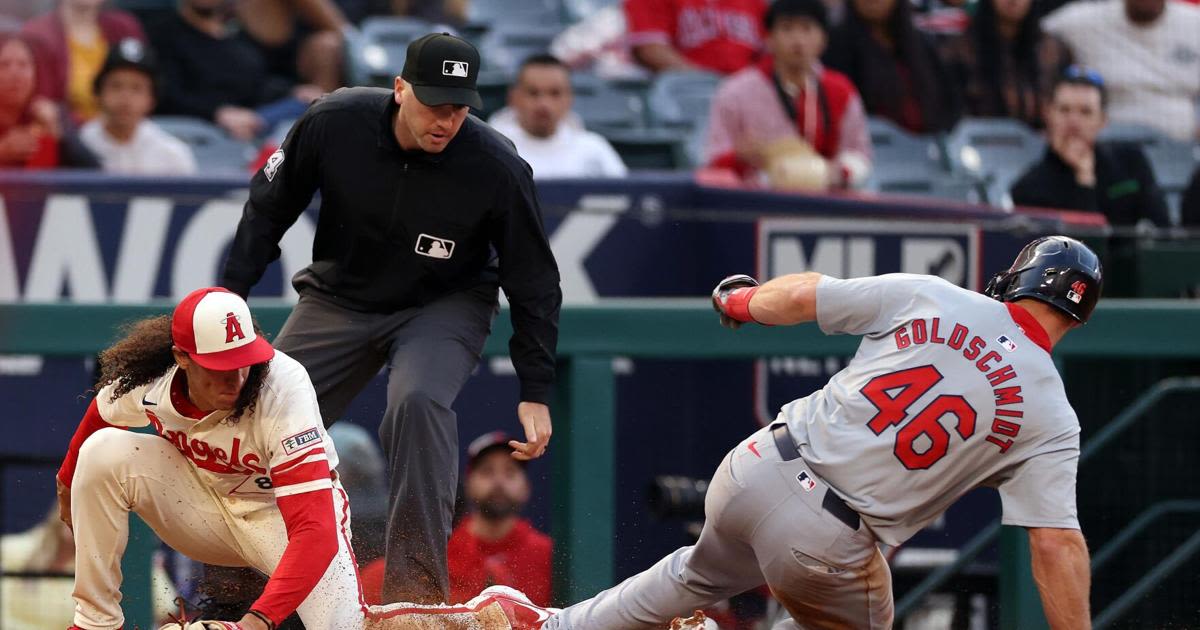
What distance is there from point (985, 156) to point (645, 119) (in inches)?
73.7

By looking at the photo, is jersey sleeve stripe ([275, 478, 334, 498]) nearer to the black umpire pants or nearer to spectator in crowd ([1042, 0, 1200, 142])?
the black umpire pants

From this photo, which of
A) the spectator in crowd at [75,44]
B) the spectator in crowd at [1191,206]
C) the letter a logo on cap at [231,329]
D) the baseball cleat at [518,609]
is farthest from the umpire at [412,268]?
the spectator in crowd at [1191,206]

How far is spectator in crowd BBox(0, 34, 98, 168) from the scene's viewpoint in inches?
299

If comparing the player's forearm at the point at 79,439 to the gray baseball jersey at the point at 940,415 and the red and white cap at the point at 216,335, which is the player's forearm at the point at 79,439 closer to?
the red and white cap at the point at 216,335

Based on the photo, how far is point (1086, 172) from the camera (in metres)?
8.23

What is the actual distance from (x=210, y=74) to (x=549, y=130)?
1.89 meters

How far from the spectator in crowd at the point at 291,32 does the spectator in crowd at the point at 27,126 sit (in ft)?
5.07

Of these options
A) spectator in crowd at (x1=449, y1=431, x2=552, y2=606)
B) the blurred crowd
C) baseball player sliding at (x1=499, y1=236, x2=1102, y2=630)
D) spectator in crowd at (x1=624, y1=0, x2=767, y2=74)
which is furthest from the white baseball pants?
spectator in crowd at (x1=624, y1=0, x2=767, y2=74)

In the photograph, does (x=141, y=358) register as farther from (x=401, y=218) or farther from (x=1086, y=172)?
(x=1086, y=172)

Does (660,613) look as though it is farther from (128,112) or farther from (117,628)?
(128,112)

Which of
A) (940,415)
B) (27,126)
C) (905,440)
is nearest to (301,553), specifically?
(905,440)

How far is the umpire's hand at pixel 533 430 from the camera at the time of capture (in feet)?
17.5

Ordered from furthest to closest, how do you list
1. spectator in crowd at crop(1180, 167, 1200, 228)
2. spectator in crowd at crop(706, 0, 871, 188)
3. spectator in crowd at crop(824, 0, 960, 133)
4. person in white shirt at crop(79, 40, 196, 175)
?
1. spectator in crowd at crop(824, 0, 960, 133)
2. spectator in crowd at crop(1180, 167, 1200, 228)
3. spectator in crowd at crop(706, 0, 871, 188)
4. person in white shirt at crop(79, 40, 196, 175)

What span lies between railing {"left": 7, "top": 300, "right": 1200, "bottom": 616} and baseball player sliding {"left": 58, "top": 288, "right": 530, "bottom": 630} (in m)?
0.67
